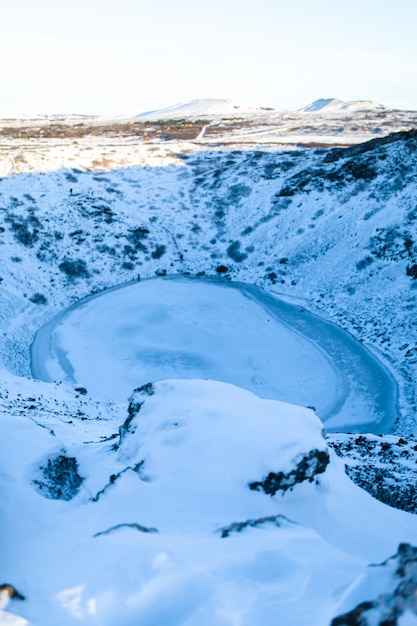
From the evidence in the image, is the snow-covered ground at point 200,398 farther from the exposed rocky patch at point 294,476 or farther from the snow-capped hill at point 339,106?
the snow-capped hill at point 339,106

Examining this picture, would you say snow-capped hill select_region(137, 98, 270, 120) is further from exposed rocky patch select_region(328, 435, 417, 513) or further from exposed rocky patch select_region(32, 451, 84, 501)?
exposed rocky patch select_region(32, 451, 84, 501)

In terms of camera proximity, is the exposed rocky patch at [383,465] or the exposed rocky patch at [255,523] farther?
the exposed rocky patch at [383,465]

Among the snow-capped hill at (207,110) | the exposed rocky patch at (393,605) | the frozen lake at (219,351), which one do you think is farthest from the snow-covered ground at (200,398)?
the snow-capped hill at (207,110)

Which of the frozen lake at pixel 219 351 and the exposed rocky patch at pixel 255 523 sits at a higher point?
the exposed rocky patch at pixel 255 523

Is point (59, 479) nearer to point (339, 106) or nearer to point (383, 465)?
point (383, 465)

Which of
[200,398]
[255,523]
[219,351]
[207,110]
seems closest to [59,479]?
[200,398]

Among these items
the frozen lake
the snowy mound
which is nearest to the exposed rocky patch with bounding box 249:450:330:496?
the snowy mound

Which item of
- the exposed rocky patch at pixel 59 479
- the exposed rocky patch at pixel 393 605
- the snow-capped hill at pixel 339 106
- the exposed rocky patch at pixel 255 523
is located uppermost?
the snow-capped hill at pixel 339 106
